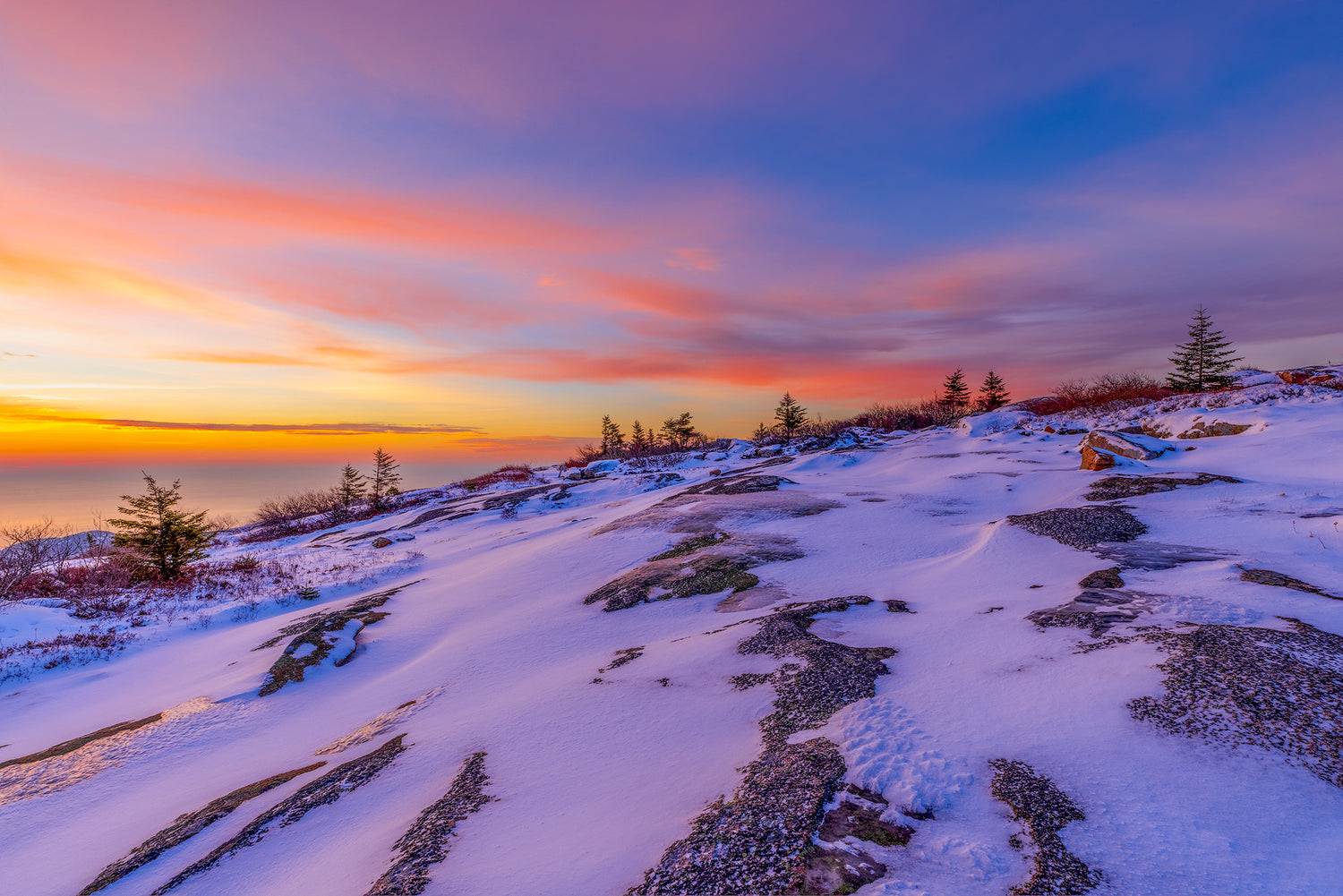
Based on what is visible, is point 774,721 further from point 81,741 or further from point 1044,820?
point 81,741

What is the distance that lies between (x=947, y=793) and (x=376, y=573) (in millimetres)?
14800

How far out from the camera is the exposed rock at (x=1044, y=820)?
2.34 m

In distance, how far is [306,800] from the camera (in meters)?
4.35

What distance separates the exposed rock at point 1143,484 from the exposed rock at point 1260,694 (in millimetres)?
6510

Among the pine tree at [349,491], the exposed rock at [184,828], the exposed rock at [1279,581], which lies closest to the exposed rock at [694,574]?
the exposed rock at [184,828]

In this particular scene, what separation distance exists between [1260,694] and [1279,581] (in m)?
2.95

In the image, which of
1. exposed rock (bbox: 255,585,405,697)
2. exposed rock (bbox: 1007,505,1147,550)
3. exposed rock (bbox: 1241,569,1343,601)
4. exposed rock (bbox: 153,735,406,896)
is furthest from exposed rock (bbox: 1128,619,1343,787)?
exposed rock (bbox: 255,585,405,697)

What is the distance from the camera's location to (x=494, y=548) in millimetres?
14734

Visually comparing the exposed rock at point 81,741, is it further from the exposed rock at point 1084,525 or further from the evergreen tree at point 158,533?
the evergreen tree at point 158,533

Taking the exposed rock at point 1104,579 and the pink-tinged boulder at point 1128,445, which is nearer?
the exposed rock at point 1104,579

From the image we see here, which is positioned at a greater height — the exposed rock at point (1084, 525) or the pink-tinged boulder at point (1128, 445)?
the pink-tinged boulder at point (1128, 445)

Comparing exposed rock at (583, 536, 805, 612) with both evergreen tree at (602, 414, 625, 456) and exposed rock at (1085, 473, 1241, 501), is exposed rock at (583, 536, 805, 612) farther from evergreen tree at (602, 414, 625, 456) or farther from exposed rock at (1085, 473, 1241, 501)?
evergreen tree at (602, 414, 625, 456)

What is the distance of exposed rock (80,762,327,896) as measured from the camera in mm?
4000

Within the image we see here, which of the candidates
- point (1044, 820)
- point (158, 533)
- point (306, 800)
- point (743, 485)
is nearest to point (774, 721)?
point (1044, 820)
